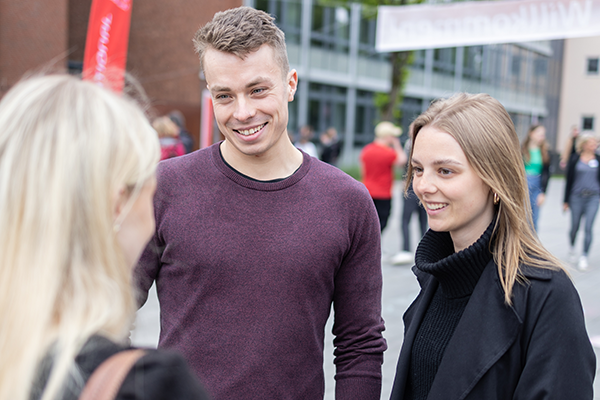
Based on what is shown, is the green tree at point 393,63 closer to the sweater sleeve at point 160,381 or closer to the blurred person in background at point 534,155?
the blurred person in background at point 534,155

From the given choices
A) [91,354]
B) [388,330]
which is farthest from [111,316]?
[388,330]

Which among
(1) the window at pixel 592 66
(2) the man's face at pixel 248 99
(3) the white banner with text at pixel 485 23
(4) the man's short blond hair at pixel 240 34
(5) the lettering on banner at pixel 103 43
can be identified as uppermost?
(1) the window at pixel 592 66

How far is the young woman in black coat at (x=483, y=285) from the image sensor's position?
4.93 ft

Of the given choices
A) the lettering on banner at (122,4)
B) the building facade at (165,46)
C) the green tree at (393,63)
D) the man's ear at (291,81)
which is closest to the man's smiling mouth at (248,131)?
the man's ear at (291,81)

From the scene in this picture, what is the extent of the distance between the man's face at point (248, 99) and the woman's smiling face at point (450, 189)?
49cm

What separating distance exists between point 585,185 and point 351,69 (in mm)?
17947

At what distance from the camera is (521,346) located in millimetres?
1577

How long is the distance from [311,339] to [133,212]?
921 mm

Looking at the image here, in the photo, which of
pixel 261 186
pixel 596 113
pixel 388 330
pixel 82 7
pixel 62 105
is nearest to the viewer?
pixel 62 105

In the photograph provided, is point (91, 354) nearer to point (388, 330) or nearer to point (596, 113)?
point (388, 330)

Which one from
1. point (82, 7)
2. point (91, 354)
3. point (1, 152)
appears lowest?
point (91, 354)

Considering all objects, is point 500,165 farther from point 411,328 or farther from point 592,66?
point 592,66

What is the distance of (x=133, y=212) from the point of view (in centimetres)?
101

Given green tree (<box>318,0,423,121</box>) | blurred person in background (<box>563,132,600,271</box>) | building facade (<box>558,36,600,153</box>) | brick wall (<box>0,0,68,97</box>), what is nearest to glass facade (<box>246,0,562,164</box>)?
green tree (<box>318,0,423,121</box>)
